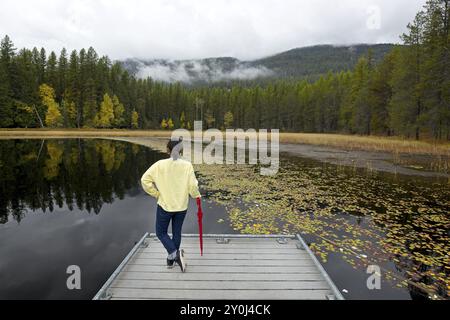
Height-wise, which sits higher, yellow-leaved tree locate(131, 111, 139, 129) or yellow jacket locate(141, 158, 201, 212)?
yellow-leaved tree locate(131, 111, 139, 129)

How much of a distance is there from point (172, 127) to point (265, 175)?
321 ft

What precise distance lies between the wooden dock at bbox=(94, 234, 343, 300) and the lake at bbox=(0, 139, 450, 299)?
98cm

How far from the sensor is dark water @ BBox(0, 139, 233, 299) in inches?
234

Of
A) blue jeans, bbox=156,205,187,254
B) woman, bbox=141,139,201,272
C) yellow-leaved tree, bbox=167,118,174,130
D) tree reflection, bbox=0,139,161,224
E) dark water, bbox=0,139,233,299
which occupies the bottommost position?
dark water, bbox=0,139,233,299

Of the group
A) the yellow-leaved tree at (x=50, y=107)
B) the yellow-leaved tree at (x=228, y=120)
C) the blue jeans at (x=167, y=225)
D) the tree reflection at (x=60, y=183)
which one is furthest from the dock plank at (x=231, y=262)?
the yellow-leaved tree at (x=228, y=120)

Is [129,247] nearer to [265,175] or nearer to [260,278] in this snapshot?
[260,278]

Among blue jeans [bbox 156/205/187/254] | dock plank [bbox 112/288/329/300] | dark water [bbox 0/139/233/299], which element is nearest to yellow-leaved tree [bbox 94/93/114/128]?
dark water [bbox 0/139/233/299]

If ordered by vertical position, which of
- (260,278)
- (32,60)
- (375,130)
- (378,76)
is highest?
(32,60)

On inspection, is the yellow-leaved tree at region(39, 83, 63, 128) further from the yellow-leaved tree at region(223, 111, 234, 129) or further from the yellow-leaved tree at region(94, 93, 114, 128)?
the yellow-leaved tree at region(223, 111, 234, 129)

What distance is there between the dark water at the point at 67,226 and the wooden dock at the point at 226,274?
117 centimetres

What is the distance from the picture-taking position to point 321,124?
89562 mm

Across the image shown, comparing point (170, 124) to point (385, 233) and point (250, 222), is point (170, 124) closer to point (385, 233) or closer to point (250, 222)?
point (250, 222)

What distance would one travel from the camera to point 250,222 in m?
9.16

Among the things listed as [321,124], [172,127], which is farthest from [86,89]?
[321,124]
